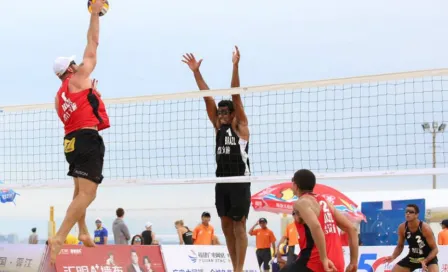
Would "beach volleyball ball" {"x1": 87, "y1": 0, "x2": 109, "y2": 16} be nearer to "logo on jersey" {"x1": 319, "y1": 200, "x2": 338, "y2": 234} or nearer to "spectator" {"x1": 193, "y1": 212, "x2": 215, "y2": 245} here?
"logo on jersey" {"x1": 319, "y1": 200, "x2": 338, "y2": 234}

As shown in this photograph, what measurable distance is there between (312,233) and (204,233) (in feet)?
37.7

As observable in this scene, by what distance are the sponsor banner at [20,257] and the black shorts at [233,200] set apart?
3317mm

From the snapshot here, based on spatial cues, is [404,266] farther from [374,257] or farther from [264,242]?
[264,242]

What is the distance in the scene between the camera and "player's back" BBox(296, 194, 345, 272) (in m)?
7.72

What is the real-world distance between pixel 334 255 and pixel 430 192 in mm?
20994

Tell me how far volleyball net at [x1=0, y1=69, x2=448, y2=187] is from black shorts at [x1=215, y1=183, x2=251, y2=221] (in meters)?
0.91

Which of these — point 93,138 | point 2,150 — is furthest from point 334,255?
point 2,150

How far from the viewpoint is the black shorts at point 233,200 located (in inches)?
380

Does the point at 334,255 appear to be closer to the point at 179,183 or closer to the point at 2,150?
the point at 179,183

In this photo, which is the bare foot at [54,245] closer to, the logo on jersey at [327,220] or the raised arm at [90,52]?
the raised arm at [90,52]

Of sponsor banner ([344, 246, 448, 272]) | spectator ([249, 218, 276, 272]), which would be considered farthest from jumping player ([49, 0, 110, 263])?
spectator ([249, 218, 276, 272])

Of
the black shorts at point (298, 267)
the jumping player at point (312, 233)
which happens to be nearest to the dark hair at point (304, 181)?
the jumping player at point (312, 233)

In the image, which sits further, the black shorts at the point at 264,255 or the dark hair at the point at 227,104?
the black shorts at the point at 264,255

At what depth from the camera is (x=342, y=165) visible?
454 inches
